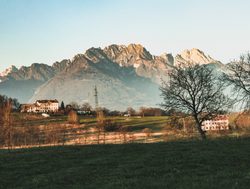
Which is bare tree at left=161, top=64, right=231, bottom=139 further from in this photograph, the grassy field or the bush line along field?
the grassy field

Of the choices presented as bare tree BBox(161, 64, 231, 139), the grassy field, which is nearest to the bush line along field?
bare tree BBox(161, 64, 231, 139)

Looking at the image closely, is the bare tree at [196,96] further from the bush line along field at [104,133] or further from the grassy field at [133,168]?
the grassy field at [133,168]

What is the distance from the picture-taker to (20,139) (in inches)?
4380

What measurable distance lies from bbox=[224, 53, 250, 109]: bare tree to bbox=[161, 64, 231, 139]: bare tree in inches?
97.3

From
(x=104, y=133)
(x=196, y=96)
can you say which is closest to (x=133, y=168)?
(x=196, y=96)

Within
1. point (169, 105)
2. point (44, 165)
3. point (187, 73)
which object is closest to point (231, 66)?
point (187, 73)

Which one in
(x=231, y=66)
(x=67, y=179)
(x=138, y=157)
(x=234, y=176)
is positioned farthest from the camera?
(x=231, y=66)

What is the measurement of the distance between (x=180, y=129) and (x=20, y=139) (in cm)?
5584

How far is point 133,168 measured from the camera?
25500 millimetres

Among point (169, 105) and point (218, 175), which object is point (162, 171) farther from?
point (169, 105)

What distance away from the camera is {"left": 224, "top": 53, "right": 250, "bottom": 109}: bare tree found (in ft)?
199

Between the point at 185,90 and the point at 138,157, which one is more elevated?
the point at 185,90

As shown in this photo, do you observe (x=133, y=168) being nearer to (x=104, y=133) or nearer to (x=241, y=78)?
(x=241, y=78)

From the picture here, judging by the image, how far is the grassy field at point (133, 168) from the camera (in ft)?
65.2
